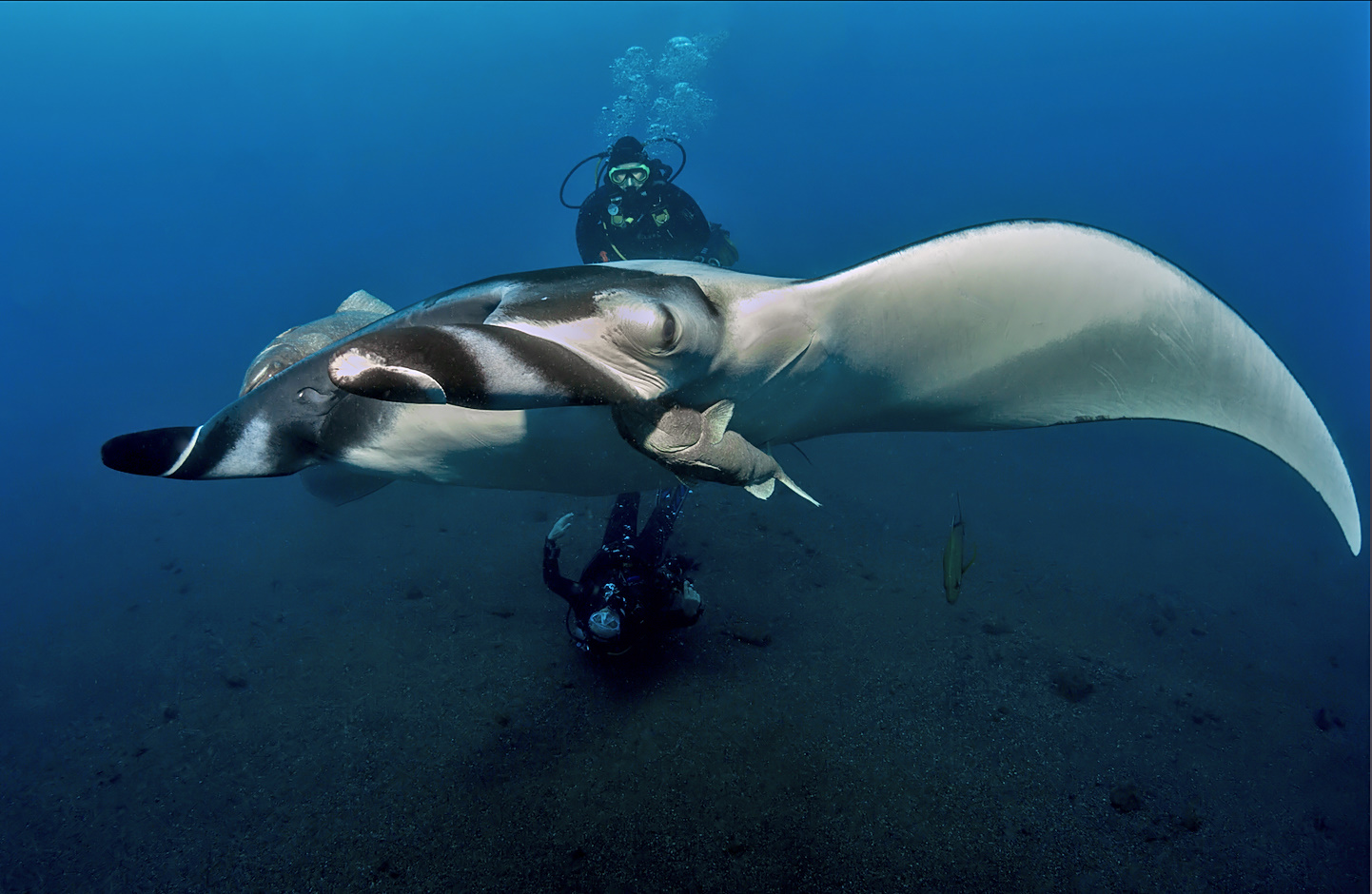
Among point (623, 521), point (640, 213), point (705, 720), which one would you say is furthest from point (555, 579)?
point (640, 213)

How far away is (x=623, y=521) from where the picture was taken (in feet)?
17.7

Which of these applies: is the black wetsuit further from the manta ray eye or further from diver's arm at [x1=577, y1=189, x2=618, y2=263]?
the manta ray eye

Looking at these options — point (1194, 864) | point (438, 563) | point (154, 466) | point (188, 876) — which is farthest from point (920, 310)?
point (438, 563)

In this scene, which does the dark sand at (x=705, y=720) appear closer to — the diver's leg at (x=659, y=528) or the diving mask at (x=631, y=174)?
the diver's leg at (x=659, y=528)

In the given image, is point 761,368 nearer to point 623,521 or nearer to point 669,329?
point 669,329

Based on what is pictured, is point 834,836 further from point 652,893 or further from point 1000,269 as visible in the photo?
point 1000,269

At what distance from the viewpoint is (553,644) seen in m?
4.54

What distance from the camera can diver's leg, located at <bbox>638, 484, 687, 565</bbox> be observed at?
4.92m

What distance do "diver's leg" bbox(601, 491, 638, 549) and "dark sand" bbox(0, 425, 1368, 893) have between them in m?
0.82

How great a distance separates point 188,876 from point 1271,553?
12.6m

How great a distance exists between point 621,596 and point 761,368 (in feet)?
8.96

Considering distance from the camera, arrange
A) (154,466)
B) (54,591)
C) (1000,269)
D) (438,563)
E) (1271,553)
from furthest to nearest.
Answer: (1271,553) < (54,591) < (438,563) < (154,466) < (1000,269)

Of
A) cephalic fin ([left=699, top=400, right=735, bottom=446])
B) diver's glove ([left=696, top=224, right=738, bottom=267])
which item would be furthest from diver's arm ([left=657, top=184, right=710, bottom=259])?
cephalic fin ([left=699, top=400, right=735, bottom=446])

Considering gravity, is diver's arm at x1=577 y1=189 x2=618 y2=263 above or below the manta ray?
above
